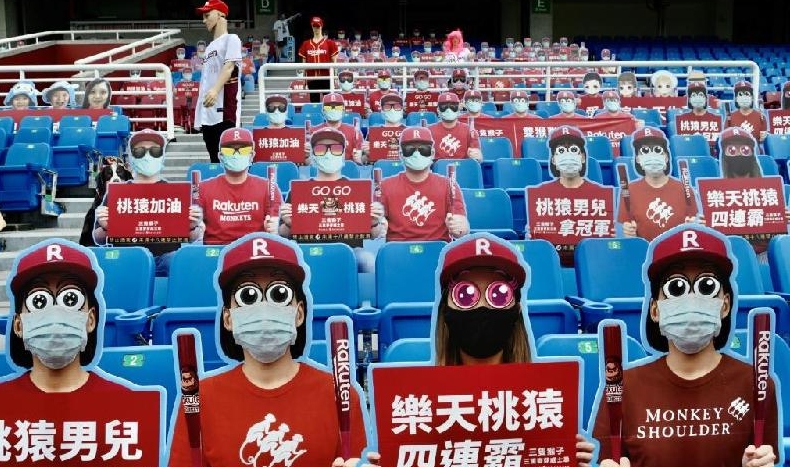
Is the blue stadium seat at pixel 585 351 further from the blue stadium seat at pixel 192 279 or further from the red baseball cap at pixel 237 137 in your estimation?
the red baseball cap at pixel 237 137

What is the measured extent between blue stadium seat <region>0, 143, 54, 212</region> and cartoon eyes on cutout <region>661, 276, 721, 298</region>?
6.06 meters

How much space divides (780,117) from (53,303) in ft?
25.7

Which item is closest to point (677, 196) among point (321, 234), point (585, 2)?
point (321, 234)

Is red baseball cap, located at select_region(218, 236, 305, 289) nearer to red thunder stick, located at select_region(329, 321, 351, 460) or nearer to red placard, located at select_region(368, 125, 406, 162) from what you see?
red thunder stick, located at select_region(329, 321, 351, 460)

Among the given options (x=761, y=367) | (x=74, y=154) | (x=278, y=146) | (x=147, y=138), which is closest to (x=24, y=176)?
(x=74, y=154)

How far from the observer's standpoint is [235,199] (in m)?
5.11

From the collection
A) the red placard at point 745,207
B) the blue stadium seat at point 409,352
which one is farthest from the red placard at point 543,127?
the blue stadium seat at point 409,352

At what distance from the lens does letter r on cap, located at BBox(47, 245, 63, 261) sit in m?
2.25

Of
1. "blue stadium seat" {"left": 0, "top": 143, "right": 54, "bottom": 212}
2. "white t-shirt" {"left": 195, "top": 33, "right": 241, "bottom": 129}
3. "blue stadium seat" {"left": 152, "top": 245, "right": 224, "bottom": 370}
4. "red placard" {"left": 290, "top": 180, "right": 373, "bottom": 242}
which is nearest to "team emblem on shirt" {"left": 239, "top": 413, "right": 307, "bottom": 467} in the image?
"blue stadium seat" {"left": 152, "top": 245, "right": 224, "bottom": 370}

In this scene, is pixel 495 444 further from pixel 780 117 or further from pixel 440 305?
pixel 780 117

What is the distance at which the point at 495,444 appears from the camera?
222cm

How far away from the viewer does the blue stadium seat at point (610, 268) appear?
13.7ft

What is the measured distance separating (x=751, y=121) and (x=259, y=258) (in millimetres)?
7353

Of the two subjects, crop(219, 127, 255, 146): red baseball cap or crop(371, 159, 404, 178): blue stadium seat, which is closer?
crop(219, 127, 255, 146): red baseball cap
